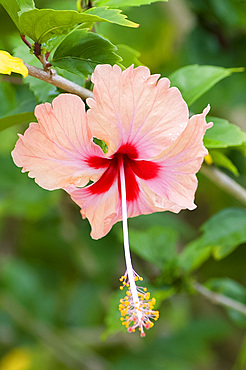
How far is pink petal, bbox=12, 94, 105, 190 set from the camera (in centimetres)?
49

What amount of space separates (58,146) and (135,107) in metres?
0.09

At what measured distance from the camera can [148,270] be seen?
1.50 m

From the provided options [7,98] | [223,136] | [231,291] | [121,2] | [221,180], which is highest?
[121,2]

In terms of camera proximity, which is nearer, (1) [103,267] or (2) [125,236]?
(2) [125,236]

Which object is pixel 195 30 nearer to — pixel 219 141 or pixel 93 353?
pixel 219 141

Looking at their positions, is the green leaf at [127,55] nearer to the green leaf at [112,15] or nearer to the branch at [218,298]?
the green leaf at [112,15]

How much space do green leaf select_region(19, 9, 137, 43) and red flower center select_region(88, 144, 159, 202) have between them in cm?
14

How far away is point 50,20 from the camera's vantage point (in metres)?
0.49

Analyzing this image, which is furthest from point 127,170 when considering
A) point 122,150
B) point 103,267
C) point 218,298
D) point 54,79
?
point 103,267

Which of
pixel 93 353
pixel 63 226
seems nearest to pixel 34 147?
pixel 63 226

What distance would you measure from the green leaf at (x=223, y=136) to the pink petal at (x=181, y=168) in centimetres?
9

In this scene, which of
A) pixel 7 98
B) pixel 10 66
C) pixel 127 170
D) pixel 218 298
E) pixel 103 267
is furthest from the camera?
pixel 103 267

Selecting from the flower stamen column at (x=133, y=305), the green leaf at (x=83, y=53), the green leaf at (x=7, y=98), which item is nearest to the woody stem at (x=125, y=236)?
the flower stamen column at (x=133, y=305)

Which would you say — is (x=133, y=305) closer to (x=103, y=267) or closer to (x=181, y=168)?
(x=181, y=168)
